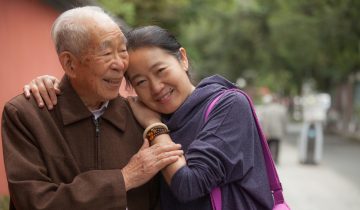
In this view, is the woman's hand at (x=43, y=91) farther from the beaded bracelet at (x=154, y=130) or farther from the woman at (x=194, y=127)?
the beaded bracelet at (x=154, y=130)

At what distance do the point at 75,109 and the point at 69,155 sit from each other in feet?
0.64

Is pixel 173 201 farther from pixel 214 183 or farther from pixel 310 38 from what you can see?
pixel 310 38

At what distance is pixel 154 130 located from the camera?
87.0 inches

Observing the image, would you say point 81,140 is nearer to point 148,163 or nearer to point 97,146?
point 97,146

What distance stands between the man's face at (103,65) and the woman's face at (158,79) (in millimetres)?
89

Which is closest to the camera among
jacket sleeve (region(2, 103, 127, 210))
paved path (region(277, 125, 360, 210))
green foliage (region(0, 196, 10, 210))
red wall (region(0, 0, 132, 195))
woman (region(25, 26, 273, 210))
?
jacket sleeve (region(2, 103, 127, 210))

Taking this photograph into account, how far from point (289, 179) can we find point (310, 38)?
9331 millimetres

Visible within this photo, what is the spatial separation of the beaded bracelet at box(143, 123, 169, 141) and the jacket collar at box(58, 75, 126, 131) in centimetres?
14

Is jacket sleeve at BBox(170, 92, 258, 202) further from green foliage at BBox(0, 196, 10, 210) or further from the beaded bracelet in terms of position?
green foliage at BBox(0, 196, 10, 210)

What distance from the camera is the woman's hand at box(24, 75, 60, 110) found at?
2137 millimetres

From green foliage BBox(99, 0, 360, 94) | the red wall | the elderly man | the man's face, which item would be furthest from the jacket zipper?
green foliage BBox(99, 0, 360, 94)

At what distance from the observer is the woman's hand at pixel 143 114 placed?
2.32 meters

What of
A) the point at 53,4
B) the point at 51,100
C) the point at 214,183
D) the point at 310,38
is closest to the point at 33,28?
the point at 53,4

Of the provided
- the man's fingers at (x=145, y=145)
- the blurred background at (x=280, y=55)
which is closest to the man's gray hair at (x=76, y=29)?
the blurred background at (x=280, y=55)
